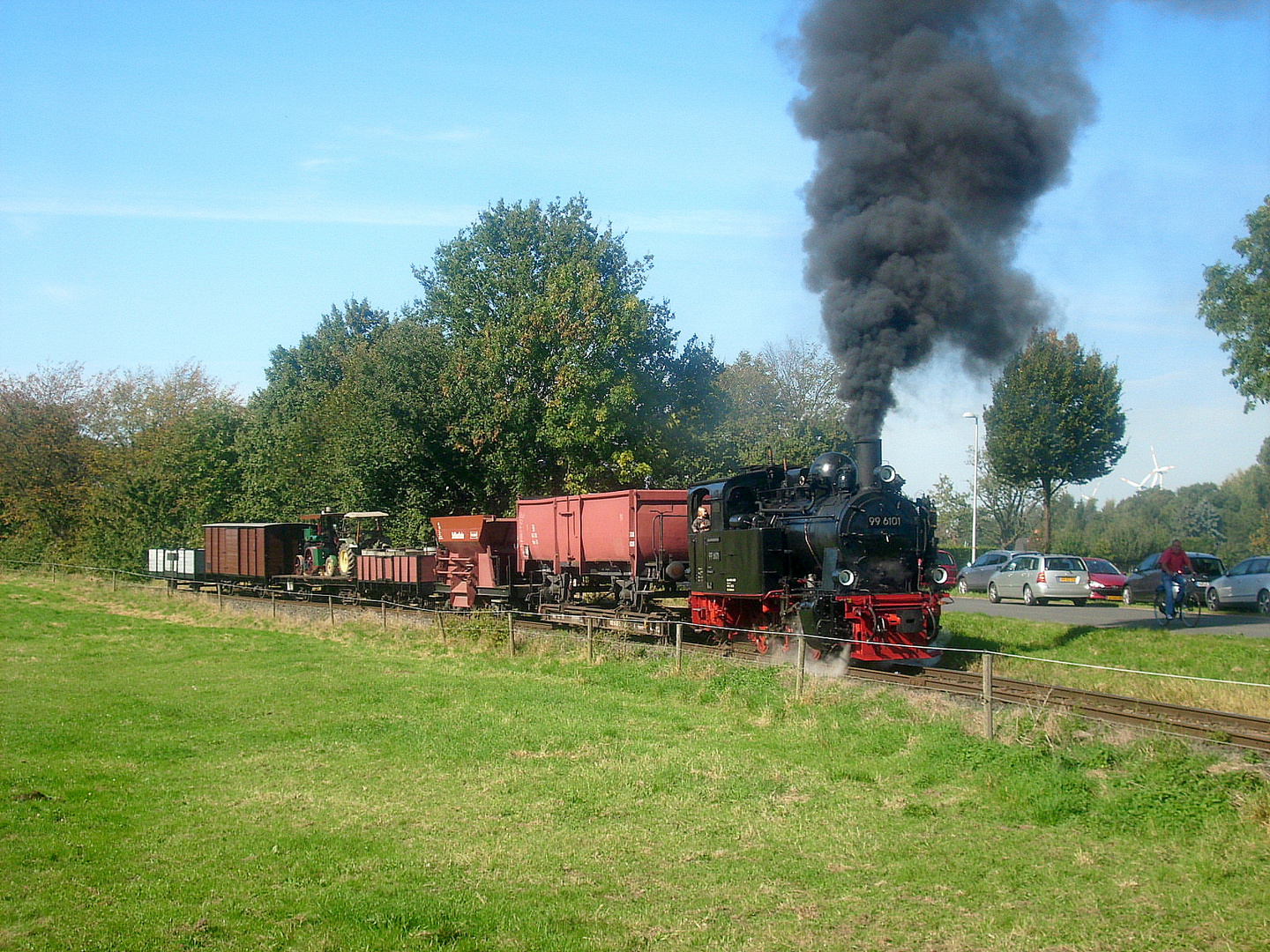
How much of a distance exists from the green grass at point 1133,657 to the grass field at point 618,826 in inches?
159

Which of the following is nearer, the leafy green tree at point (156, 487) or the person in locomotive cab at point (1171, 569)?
the person in locomotive cab at point (1171, 569)

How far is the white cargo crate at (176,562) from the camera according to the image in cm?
3575

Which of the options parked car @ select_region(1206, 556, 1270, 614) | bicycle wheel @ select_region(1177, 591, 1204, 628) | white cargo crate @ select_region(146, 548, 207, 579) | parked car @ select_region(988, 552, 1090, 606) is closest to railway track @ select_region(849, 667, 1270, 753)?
bicycle wheel @ select_region(1177, 591, 1204, 628)

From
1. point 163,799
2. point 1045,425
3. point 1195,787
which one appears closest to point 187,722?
point 163,799

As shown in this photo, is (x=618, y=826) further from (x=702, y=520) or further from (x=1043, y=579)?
(x=1043, y=579)

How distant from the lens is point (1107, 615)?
2203cm

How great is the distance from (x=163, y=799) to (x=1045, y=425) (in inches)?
1390

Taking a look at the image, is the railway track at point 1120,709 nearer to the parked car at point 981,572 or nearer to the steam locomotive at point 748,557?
the steam locomotive at point 748,557

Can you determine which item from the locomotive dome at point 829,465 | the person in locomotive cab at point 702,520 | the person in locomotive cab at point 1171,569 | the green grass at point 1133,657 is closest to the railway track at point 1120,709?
the green grass at point 1133,657

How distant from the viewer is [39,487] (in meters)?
43.6

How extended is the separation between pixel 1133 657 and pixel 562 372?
60.3 ft

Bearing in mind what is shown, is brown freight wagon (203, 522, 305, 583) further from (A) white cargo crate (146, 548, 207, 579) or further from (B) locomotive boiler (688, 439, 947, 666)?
(B) locomotive boiler (688, 439, 947, 666)

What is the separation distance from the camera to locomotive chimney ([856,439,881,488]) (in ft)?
47.3

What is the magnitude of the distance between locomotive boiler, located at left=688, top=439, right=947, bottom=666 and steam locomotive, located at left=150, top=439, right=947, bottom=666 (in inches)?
0.9
